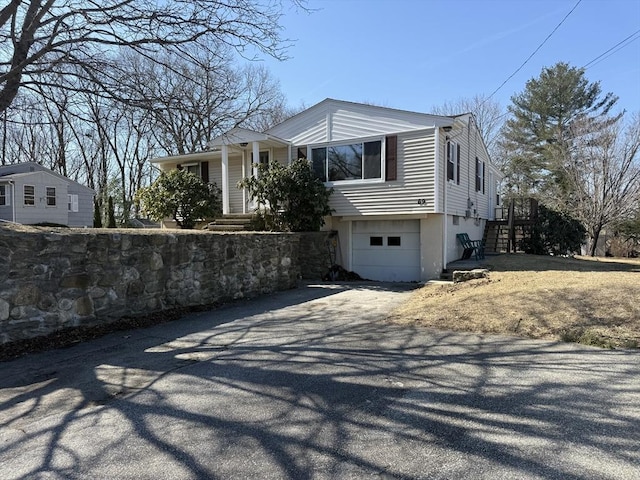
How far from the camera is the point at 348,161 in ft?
42.3

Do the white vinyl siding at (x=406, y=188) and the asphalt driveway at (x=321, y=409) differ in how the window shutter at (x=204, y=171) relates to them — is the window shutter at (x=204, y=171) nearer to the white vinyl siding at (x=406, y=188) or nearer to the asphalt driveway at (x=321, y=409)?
the white vinyl siding at (x=406, y=188)

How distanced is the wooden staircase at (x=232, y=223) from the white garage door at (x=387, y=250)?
11.1ft

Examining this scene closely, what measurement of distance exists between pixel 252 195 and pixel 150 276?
241 inches

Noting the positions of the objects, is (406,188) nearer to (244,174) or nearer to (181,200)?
(244,174)

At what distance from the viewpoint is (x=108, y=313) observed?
6039 millimetres

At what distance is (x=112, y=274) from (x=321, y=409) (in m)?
4.27

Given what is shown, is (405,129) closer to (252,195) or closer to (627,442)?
(252,195)

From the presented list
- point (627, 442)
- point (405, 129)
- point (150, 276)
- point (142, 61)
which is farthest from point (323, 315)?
point (405, 129)

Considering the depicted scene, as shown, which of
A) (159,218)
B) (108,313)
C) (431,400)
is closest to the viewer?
(431,400)

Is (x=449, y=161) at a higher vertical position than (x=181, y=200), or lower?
higher

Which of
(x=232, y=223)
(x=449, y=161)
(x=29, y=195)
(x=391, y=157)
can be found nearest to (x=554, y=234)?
(x=449, y=161)

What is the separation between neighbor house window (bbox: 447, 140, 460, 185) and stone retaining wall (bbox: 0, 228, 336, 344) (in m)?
6.35

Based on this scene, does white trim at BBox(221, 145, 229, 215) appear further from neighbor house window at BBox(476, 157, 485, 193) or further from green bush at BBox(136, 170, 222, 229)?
neighbor house window at BBox(476, 157, 485, 193)

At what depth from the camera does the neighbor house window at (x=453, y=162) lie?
41.3ft
